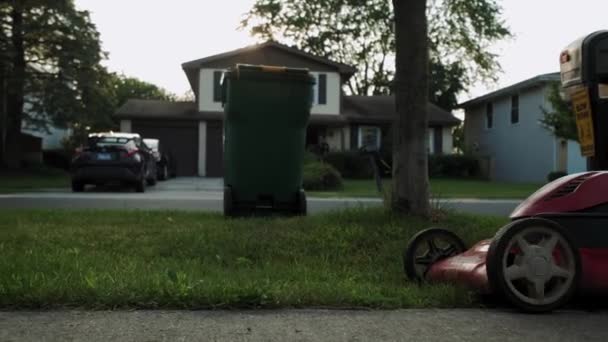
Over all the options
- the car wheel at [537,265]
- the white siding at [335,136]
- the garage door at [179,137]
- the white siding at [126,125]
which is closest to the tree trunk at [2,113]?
the white siding at [126,125]

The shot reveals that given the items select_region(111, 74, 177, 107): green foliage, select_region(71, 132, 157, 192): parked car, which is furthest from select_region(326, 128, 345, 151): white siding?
select_region(111, 74, 177, 107): green foliage

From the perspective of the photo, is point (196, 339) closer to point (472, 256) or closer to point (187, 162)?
point (472, 256)

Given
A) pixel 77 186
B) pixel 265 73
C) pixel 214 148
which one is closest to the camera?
pixel 265 73

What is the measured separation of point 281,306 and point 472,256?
4.77ft

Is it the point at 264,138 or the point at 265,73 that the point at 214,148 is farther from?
the point at 265,73

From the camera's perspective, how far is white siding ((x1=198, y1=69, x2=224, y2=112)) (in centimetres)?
3119

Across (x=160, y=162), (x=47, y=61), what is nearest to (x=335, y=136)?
(x=160, y=162)

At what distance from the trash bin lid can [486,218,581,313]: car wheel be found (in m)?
5.11

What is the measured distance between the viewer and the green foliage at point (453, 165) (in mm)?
32188

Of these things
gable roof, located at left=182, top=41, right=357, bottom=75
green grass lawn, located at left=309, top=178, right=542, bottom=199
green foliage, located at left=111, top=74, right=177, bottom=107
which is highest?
green foliage, located at left=111, top=74, right=177, bottom=107

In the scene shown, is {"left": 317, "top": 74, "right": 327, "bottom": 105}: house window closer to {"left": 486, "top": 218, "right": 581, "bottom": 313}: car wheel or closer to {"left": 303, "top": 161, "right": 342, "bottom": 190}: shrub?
{"left": 303, "top": 161, "right": 342, "bottom": 190}: shrub

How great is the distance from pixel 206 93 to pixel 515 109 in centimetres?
1458

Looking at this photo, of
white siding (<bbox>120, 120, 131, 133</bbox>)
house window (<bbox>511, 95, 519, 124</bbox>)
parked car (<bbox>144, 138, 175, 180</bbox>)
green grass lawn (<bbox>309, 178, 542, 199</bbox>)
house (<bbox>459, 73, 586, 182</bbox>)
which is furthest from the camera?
house window (<bbox>511, 95, 519, 124</bbox>)

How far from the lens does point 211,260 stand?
6.11 metres
